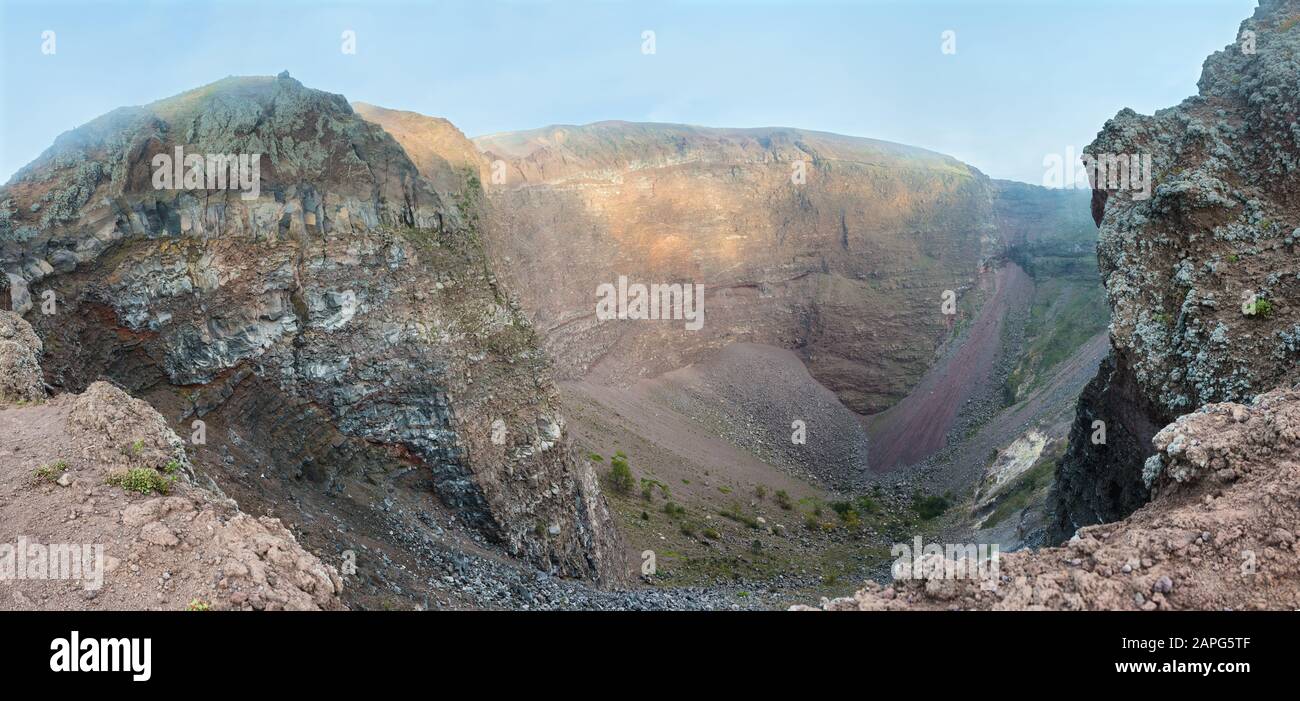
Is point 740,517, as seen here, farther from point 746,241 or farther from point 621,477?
point 746,241

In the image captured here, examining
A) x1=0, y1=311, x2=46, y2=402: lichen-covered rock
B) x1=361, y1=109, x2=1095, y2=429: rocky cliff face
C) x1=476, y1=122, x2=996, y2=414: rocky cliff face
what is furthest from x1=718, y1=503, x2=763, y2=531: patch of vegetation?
x1=0, y1=311, x2=46, y2=402: lichen-covered rock

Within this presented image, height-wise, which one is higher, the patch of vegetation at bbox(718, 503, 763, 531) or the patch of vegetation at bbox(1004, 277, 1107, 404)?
the patch of vegetation at bbox(1004, 277, 1107, 404)

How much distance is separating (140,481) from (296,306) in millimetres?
10183

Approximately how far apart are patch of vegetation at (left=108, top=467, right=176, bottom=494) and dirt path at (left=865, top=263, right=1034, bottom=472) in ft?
182

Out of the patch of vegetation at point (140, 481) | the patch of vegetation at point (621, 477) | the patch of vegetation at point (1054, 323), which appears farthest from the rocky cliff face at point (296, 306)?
the patch of vegetation at point (1054, 323)

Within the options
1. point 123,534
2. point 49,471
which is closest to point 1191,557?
point 123,534

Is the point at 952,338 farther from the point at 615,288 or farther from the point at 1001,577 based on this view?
the point at 1001,577

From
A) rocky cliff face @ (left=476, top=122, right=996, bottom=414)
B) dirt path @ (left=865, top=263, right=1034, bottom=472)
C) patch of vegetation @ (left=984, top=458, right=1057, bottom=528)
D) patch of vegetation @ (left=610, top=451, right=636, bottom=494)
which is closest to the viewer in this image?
patch of vegetation @ (left=984, top=458, right=1057, bottom=528)

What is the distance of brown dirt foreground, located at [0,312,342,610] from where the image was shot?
26.7 feet

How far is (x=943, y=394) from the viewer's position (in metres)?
67.6

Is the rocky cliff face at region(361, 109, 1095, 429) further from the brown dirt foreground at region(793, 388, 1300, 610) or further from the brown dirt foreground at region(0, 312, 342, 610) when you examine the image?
the brown dirt foreground at region(793, 388, 1300, 610)

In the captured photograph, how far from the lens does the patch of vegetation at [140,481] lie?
9.99 m

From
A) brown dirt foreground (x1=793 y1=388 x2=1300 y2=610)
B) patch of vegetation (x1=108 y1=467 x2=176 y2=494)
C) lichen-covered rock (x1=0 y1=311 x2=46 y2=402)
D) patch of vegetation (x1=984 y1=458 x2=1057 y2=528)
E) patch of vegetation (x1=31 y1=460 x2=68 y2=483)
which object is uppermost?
lichen-covered rock (x1=0 y1=311 x2=46 y2=402)
